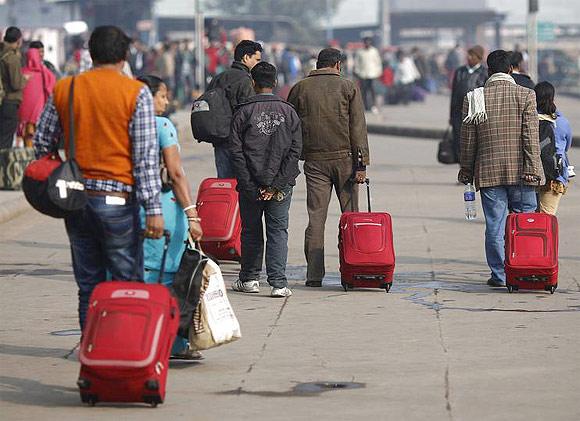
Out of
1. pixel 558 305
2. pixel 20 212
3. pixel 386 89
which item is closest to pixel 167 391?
pixel 558 305

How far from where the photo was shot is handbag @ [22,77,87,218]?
25.0ft

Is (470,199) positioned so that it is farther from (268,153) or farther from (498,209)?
(268,153)

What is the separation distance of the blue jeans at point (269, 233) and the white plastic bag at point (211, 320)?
2788 millimetres

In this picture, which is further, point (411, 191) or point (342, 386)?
point (411, 191)

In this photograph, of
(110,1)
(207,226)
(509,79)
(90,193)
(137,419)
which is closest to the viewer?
(137,419)

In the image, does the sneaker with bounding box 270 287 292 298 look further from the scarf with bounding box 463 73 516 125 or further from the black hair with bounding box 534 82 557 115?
the black hair with bounding box 534 82 557 115

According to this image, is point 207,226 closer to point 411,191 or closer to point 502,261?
point 502,261

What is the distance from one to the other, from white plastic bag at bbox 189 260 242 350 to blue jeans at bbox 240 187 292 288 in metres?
2.79

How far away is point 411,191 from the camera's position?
65.4 ft

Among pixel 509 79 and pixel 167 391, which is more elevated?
pixel 509 79

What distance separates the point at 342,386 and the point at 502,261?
405 centimetres

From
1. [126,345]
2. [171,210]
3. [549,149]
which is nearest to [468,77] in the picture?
[549,149]

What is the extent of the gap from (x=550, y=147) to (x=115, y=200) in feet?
17.7

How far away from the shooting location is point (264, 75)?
11102mm
